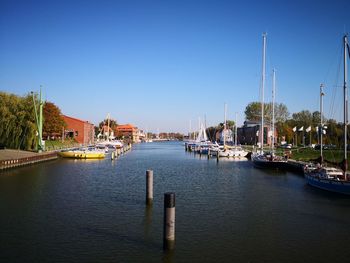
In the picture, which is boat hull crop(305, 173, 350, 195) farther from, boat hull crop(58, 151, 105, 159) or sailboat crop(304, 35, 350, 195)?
boat hull crop(58, 151, 105, 159)

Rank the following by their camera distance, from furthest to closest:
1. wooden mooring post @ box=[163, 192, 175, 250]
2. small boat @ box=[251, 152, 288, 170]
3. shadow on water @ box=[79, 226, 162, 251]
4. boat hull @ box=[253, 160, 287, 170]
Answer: small boat @ box=[251, 152, 288, 170], boat hull @ box=[253, 160, 287, 170], shadow on water @ box=[79, 226, 162, 251], wooden mooring post @ box=[163, 192, 175, 250]

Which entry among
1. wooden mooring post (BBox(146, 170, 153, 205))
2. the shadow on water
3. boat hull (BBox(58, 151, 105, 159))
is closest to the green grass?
boat hull (BBox(58, 151, 105, 159))

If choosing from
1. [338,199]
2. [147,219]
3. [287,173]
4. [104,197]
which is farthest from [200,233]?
Result: [287,173]

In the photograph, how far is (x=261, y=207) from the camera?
2686 cm

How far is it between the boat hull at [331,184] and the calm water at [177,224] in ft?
2.40

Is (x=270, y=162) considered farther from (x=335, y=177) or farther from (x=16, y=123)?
(x=16, y=123)

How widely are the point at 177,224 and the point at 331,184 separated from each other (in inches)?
698

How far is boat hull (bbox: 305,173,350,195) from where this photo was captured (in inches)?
1180

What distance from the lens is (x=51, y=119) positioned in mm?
96500

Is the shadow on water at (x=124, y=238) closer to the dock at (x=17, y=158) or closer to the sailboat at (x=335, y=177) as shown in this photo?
the sailboat at (x=335, y=177)

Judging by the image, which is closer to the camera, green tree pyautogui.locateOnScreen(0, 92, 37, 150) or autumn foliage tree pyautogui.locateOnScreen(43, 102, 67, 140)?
green tree pyautogui.locateOnScreen(0, 92, 37, 150)

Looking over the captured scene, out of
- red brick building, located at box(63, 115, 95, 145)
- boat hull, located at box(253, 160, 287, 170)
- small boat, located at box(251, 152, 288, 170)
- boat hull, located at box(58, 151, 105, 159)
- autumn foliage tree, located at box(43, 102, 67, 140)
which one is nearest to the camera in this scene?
boat hull, located at box(253, 160, 287, 170)

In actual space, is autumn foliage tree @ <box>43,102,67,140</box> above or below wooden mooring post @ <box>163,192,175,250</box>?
above

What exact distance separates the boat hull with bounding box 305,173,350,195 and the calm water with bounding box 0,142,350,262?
0.73m
